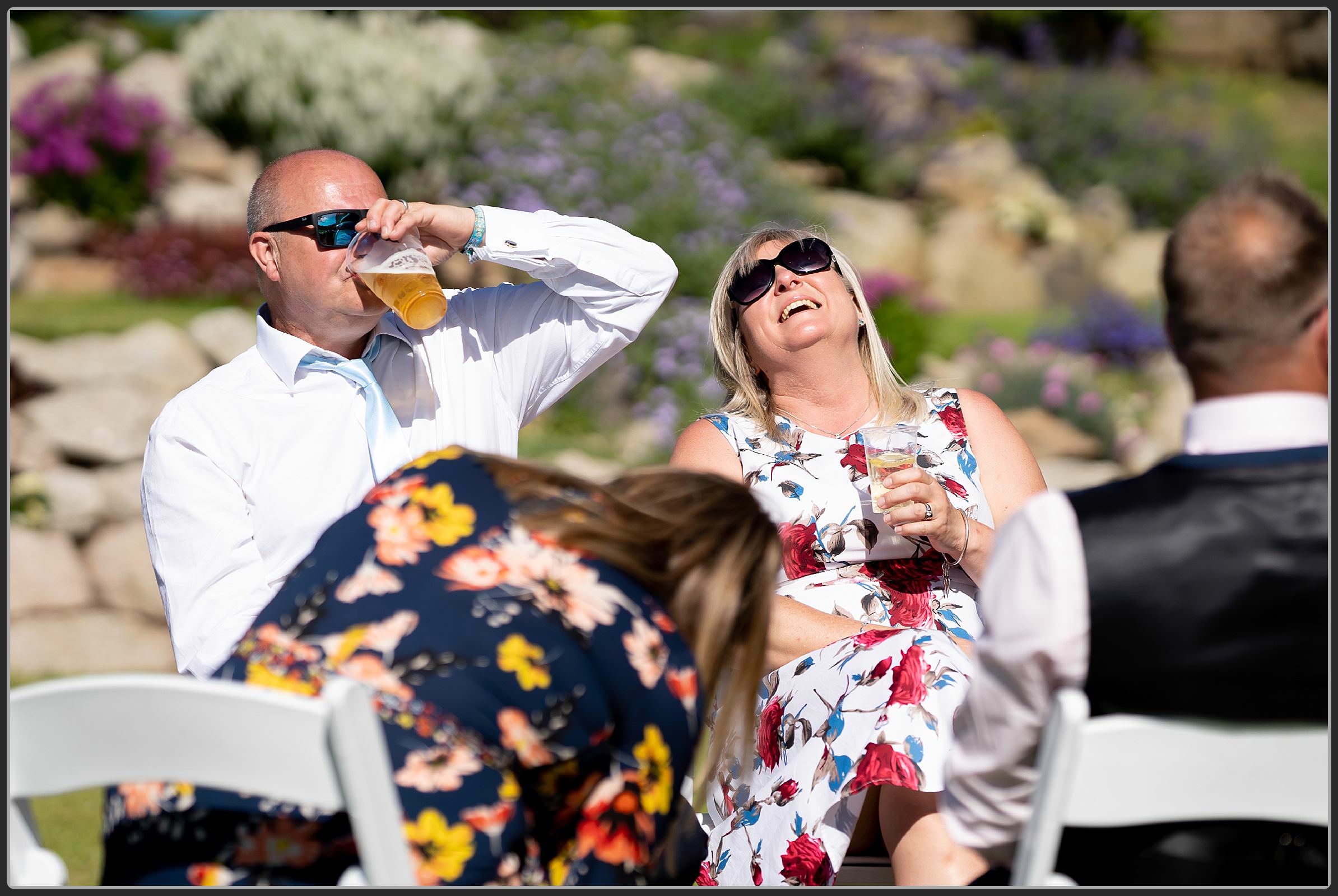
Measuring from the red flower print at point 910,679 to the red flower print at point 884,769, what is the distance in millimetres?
105

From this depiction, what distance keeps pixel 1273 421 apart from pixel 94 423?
6.36 meters

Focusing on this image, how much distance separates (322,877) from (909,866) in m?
1.18

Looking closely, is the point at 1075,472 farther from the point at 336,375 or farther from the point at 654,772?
the point at 654,772

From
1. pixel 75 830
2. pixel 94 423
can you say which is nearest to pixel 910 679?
pixel 75 830

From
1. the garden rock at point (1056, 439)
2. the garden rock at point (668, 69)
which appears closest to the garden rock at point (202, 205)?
the garden rock at point (668, 69)

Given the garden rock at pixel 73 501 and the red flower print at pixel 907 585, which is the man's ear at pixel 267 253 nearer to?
the red flower print at pixel 907 585

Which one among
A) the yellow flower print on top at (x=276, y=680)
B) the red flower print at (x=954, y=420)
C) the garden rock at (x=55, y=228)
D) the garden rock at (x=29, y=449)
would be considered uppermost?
the garden rock at (x=55, y=228)

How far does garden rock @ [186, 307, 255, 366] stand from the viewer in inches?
275

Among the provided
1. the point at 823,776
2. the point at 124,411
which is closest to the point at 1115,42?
the point at 124,411

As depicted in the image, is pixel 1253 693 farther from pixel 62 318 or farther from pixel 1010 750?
pixel 62 318

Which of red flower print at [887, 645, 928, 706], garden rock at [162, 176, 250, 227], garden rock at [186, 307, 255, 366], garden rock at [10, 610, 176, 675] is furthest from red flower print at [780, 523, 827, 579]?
garden rock at [162, 176, 250, 227]

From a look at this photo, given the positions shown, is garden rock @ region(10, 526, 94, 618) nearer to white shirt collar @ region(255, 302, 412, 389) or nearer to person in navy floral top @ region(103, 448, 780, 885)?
white shirt collar @ region(255, 302, 412, 389)

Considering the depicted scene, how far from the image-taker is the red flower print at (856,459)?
316cm

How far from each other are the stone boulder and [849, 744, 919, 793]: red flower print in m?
5.52
